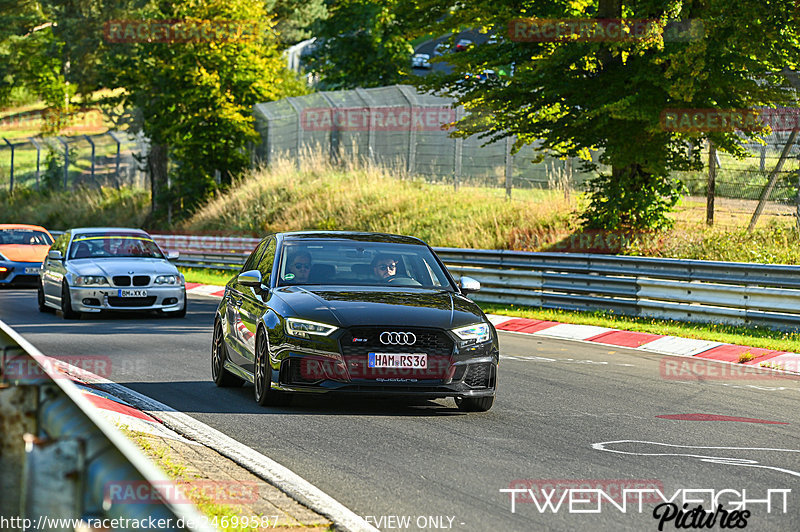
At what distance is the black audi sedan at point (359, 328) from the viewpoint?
9070 mm

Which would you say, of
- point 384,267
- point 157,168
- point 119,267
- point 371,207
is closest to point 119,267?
point 119,267

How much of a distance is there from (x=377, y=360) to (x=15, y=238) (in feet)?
68.6

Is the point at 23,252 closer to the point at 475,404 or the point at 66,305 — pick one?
the point at 66,305

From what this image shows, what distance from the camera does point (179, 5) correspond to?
41688mm

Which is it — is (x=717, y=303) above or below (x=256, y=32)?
below

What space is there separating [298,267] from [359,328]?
163 centimetres

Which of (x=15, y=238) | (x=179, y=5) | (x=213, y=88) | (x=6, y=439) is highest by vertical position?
(x=179, y=5)

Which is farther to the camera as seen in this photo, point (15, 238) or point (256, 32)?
point (256, 32)

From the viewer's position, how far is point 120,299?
1867cm

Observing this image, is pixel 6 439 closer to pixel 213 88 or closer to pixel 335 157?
pixel 335 157

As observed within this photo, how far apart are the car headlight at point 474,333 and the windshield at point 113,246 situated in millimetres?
11607

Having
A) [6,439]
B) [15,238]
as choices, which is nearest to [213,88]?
[15,238]

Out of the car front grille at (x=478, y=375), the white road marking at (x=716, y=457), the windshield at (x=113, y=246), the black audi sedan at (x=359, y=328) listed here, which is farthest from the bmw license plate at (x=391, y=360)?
the windshield at (x=113, y=246)

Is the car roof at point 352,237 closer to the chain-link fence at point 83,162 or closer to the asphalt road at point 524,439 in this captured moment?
the asphalt road at point 524,439
